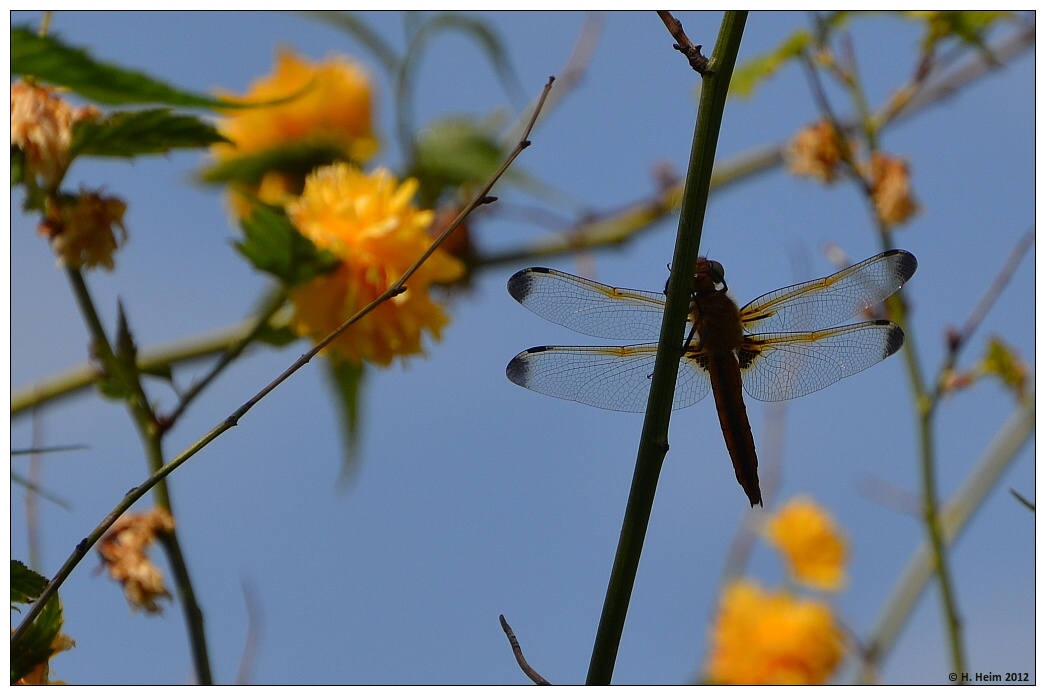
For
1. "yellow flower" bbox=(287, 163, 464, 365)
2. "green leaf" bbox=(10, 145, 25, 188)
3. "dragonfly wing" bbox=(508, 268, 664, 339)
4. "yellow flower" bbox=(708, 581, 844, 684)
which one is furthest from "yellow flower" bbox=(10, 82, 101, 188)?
"yellow flower" bbox=(708, 581, 844, 684)

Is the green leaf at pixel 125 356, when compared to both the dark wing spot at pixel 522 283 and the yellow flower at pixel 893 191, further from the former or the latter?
the yellow flower at pixel 893 191

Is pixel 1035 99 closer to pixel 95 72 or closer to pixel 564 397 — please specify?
pixel 564 397

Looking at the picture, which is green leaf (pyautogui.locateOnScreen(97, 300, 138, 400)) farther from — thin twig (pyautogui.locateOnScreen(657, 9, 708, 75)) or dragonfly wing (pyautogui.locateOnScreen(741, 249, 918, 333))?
dragonfly wing (pyautogui.locateOnScreen(741, 249, 918, 333))

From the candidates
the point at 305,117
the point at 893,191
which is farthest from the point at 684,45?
the point at 305,117

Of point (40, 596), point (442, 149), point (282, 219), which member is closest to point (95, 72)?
point (282, 219)

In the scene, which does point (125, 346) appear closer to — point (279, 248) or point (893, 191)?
point (279, 248)

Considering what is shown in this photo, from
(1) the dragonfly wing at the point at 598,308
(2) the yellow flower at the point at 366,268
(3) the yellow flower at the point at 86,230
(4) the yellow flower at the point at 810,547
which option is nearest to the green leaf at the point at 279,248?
(2) the yellow flower at the point at 366,268
